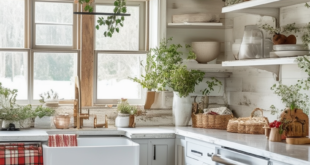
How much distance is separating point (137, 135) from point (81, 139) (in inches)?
20.3

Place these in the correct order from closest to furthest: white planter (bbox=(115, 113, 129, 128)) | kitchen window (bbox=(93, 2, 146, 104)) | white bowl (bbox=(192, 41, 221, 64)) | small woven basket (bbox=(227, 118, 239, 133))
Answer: small woven basket (bbox=(227, 118, 239, 133)) → white planter (bbox=(115, 113, 129, 128)) → white bowl (bbox=(192, 41, 221, 64)) → kitchen window (bbox=(93, 2, 146, 104))

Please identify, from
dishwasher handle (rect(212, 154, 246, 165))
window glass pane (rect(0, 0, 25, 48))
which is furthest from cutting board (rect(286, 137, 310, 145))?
window glass pane (rect(0, 0, 25, 48))

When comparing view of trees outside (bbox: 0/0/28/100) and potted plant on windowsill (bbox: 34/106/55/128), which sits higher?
view of trees outside (bbox: 0/0/28/100)

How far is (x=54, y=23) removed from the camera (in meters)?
4.82

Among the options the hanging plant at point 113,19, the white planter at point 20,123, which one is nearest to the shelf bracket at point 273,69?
the hanging plant at point 113,19

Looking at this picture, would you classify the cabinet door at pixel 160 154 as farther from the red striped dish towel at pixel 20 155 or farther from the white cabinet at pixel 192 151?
the red striped dish towel at pixel 20 155

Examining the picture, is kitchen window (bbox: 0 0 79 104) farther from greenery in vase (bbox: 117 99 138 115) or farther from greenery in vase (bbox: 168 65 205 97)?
greenery in vase (bbox: 168 65 205 97)

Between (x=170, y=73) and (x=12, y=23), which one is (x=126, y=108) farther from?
(x=12, y=23)

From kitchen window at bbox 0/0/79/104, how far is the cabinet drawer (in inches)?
55.8

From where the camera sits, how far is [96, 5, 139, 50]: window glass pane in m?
4.95

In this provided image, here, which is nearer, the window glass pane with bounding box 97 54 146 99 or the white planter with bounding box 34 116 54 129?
the white planter with bounding box 34 116 54 129

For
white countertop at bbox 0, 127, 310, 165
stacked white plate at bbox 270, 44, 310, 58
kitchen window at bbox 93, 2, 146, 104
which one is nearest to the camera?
white countertop at bbox 0, 127, 310, 165

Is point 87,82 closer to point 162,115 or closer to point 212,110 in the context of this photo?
point 162,115

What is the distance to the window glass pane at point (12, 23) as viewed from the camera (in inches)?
187
